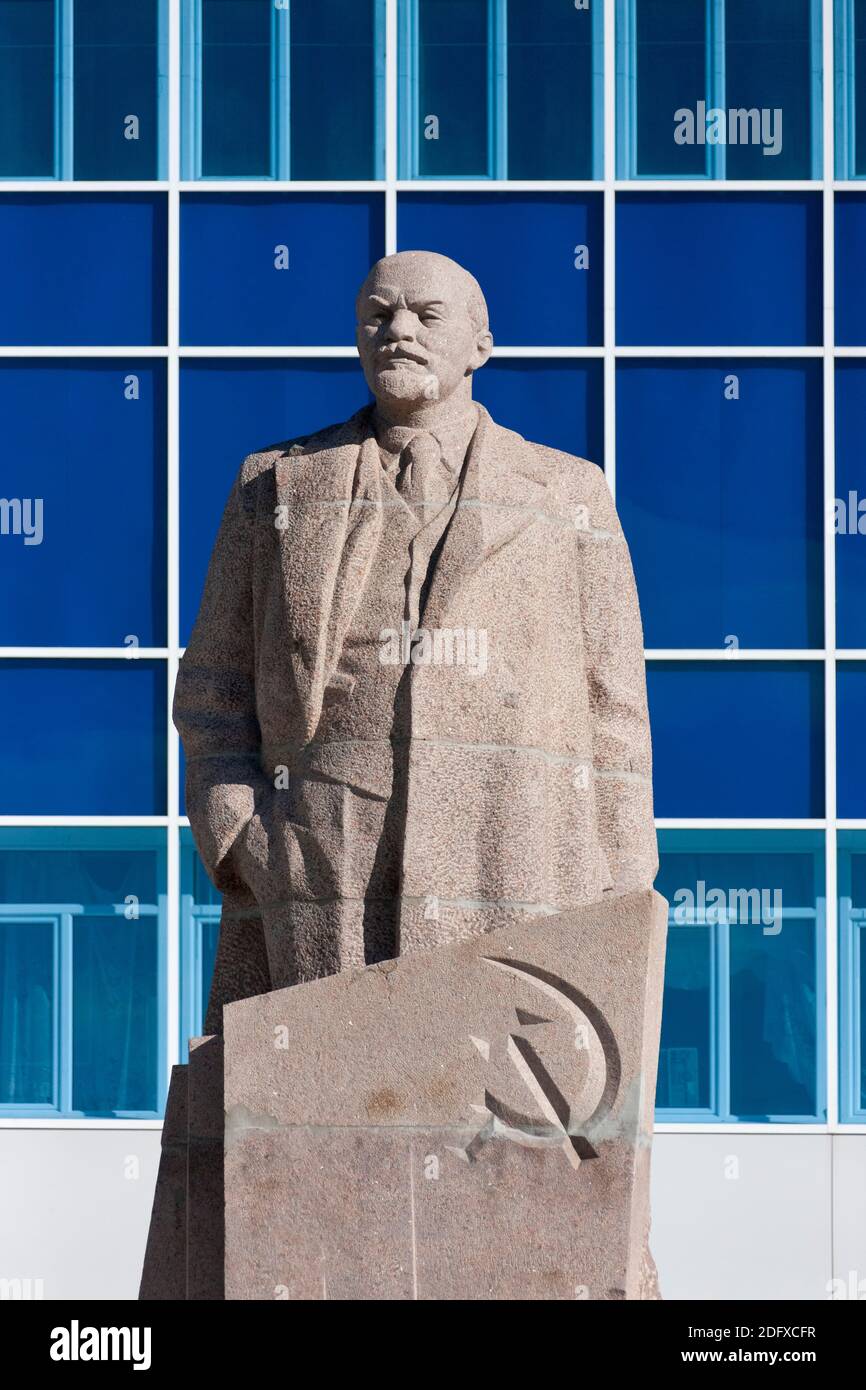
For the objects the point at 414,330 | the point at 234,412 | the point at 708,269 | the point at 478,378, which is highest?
the point at 708,269

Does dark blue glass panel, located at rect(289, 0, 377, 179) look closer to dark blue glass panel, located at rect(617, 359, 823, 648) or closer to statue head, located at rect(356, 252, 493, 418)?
dark blue glass panel, located at rect(617, 359, 823, 648)

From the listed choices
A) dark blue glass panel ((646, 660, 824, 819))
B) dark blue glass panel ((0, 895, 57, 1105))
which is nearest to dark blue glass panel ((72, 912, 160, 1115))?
dark blue glass panel ((0, 895, 57, 1105))

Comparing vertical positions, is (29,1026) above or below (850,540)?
below

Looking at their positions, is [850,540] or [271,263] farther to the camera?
[271,263]

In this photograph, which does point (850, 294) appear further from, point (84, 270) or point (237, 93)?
point (84, 270)

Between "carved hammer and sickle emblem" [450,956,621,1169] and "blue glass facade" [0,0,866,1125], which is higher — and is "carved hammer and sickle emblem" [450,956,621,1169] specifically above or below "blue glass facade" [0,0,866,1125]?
below

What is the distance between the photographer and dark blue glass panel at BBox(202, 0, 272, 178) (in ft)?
69.7

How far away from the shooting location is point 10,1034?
20.8 metres

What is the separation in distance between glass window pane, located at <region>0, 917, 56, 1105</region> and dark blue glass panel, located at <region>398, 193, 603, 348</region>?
16.2 feet

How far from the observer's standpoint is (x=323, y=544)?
1152cm

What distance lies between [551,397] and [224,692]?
970 cm

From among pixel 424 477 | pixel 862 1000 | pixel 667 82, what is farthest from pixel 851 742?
pixel 424 477

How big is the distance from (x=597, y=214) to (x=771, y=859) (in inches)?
169

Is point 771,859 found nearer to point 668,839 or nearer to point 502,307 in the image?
point 668,839
